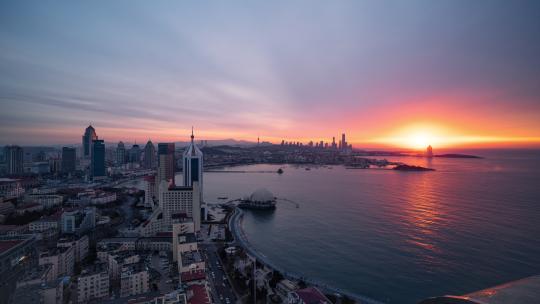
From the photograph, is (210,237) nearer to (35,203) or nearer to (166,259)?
(166,259)

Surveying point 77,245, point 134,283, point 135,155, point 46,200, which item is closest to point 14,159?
point 46,200

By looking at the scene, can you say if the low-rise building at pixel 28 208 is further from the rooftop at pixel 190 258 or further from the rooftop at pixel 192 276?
the rooftop at pixel 192 276

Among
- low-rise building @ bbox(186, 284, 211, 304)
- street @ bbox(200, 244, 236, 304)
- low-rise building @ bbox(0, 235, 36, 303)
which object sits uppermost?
low-rise building @ bbox(0, 235, 36, 303)

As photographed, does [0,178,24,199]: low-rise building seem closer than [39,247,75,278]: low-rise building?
No

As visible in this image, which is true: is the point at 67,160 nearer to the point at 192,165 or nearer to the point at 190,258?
the point at 192,165

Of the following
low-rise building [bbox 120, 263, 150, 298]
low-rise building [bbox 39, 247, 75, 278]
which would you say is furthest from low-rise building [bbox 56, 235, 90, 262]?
low-rise building [bbox 120, 263, 150, 298]

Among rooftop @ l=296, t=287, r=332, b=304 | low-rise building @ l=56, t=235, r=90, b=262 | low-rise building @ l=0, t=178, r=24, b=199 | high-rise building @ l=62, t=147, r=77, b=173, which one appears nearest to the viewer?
rooftop @ l=296, t=287, r=332, b=304

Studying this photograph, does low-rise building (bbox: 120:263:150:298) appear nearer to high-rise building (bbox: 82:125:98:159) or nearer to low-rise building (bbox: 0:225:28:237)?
low-rise building (bbox: 0:225:28:237)
